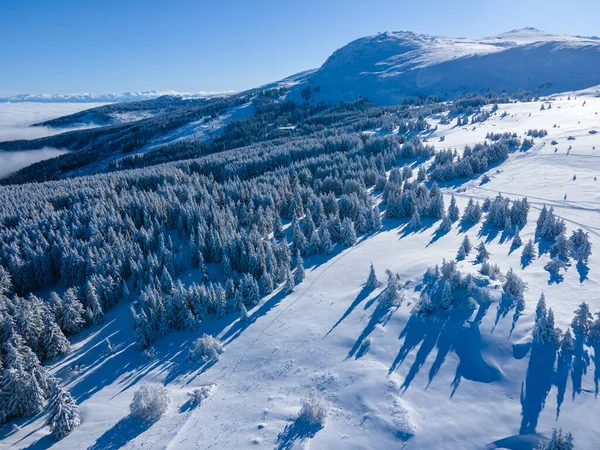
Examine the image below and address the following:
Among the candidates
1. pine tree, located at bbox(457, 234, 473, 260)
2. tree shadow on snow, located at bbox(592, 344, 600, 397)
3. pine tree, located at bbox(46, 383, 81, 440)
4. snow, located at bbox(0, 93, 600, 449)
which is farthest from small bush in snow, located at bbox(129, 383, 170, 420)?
pine tree, located at bbox(457, 234, 473, 260)

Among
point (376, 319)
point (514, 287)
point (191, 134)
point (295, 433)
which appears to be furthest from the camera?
point (191, 134)

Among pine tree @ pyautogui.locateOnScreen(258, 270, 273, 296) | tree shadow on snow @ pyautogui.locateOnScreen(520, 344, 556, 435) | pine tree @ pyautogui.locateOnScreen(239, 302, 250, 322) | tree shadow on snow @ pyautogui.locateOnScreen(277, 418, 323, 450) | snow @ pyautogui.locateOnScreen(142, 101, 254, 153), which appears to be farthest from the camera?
snow @ pyautogui.locateOnScreen(142, 101, 254, 153)

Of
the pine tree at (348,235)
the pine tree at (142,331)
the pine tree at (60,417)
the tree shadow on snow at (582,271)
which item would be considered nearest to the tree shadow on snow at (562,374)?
the tree shadow on snow at (582,271)

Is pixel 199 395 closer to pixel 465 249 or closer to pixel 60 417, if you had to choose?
pixel 60 417

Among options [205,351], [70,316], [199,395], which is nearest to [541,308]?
[199,395]

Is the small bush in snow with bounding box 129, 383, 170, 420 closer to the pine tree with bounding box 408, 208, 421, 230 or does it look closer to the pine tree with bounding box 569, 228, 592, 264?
the pine tree with bounding box 408, 208, 421, 230

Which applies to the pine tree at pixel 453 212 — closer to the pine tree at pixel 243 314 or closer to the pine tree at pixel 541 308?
the pine tree at pixel 541 308
